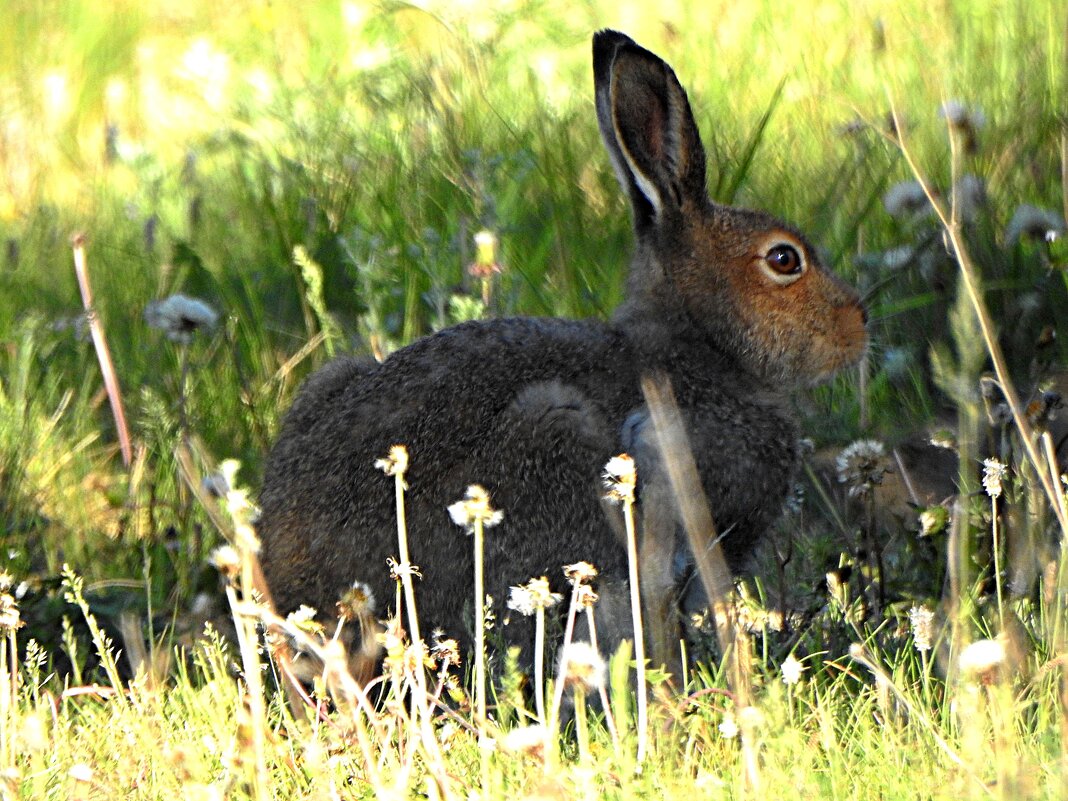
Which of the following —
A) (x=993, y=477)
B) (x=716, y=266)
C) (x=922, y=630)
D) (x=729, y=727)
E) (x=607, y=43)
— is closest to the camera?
(x=729, y=727)

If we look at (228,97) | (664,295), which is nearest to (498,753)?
(664,295)

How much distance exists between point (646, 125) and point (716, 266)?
442mm

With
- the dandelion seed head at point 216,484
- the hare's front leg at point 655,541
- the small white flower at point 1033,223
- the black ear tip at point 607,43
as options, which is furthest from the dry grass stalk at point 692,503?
the small white flower at point 1033,223

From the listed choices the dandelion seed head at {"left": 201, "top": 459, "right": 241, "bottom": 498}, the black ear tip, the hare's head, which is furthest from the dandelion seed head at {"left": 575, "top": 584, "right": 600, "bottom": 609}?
the black ear tip

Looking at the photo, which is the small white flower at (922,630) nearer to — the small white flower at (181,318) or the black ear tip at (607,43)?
the black ear tip at (607,43)

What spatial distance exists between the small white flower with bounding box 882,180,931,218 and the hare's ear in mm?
1176

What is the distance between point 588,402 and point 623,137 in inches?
31.3

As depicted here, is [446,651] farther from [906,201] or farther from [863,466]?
[906,201]

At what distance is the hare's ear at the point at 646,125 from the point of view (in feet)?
13.7

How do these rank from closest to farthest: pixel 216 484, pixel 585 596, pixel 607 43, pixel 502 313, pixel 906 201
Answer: pixel 585 596 → pixel 607 43 → pixel 216 484 → pixel 502 313 → pixel 906 201

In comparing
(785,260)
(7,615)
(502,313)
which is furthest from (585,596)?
(502,313)

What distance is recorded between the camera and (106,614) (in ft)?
13.9

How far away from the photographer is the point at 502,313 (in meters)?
5.05

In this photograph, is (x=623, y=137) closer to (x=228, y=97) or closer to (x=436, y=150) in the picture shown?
(x=436, y=150)
